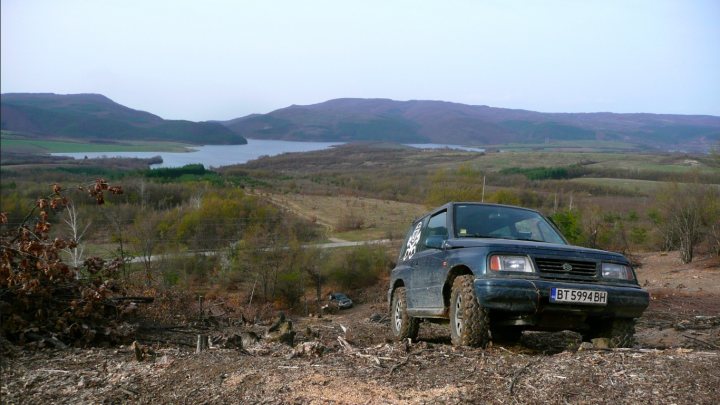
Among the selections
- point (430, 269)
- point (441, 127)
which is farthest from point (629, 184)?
point (441, 127)

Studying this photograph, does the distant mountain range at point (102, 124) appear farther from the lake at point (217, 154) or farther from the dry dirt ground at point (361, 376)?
the dry dirt ground at point (361, 376)

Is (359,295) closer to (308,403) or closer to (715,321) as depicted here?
(715,321)

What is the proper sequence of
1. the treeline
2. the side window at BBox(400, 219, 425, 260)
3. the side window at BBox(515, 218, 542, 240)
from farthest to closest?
the treeline, the side window at BBox(400, 219, 425, 260), the side window at BBox(515, 218, 542, 240)

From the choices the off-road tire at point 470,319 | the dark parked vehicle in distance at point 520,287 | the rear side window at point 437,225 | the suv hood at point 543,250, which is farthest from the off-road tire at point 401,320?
the suv hood at point 543,250

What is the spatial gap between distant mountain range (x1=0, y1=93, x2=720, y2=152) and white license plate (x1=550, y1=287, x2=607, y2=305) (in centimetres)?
3978

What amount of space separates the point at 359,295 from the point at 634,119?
100646mm

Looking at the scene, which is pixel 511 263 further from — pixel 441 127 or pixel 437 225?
pixel 441 127

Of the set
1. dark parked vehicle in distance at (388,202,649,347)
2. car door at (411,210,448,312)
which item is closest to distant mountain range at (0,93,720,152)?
car door at (411,210,448,312)

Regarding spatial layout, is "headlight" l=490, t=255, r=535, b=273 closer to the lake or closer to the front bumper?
the front bumper

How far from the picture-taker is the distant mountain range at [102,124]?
61.2 m

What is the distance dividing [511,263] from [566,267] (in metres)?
0.54

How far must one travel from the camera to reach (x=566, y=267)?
6527 millimetres

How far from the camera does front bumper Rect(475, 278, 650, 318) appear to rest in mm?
6211

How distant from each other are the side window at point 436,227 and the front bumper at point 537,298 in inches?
67.9
